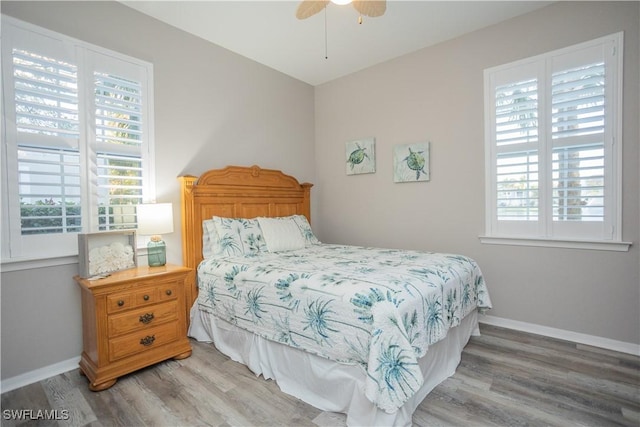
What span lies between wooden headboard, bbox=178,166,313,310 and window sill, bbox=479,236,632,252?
224cm

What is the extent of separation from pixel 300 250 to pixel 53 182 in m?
2.11

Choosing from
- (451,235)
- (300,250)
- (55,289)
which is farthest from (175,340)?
(451,235)

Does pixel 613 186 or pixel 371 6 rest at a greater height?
pixel 371 6

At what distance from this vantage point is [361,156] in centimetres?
407

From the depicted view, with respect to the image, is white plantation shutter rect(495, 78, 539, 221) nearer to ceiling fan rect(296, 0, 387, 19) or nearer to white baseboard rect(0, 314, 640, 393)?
white baseboard rect(0, 314, 640, 393)

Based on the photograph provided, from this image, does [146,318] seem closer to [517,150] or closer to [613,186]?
[517,150]

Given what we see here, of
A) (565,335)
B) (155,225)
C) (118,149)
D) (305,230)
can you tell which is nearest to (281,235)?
(305,230)

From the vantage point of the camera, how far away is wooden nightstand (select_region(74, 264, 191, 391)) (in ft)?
6.89

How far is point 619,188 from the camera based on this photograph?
2.52m

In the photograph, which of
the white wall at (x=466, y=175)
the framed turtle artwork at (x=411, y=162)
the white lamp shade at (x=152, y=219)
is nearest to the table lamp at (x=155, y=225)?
the white lamp shade at (x=152, y=219)

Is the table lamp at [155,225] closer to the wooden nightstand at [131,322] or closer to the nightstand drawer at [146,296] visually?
the wooden nightstand at [131,322]

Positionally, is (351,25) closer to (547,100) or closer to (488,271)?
(547,100)

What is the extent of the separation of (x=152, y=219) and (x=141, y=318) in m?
0.76

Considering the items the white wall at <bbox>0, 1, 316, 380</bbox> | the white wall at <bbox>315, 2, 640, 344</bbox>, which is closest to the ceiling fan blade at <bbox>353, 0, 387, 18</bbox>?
the white wall at <bbox>315, 2, 640, 344</bbox>
